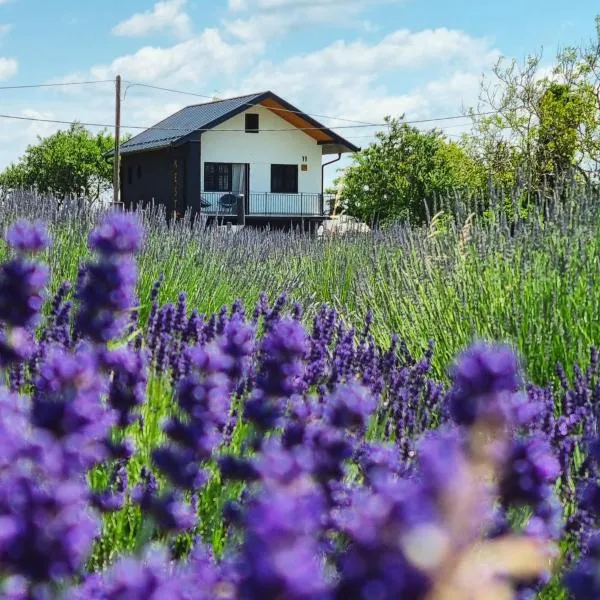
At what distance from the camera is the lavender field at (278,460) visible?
803 millimetres

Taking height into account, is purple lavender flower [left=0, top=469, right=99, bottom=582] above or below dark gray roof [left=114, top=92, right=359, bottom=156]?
below

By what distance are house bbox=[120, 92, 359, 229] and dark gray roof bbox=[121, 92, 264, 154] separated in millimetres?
91

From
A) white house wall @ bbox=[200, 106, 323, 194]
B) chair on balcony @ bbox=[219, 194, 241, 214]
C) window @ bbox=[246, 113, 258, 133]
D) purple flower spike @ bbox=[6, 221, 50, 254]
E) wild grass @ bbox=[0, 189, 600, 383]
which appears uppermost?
window @ bbox=[246, 113, 258, 133]

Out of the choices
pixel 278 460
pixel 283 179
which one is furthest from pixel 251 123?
pixel 278 460

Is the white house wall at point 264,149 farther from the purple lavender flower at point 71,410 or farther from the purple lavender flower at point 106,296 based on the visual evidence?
the purple lavender flower at point 71,410

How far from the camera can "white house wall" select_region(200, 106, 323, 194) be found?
136 feet

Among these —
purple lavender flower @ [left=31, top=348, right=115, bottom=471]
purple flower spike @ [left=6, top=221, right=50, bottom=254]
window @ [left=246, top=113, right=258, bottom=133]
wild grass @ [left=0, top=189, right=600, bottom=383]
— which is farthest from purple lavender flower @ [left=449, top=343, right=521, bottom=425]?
window @ [left=246, top=113, right=258, bottom=133]

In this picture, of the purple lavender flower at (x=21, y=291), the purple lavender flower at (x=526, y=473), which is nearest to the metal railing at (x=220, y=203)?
the purple lavender flower at (x=21, y=291)

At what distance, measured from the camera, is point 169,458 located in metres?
1.82

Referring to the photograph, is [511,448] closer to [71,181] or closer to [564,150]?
[564,150]

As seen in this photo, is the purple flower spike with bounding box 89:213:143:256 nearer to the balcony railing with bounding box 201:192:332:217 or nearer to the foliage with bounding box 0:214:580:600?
the foliage with bounding box 0:214:580:600

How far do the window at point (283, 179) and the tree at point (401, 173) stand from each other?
4940mm

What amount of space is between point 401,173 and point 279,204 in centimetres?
639

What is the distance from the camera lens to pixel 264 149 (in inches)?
1654
